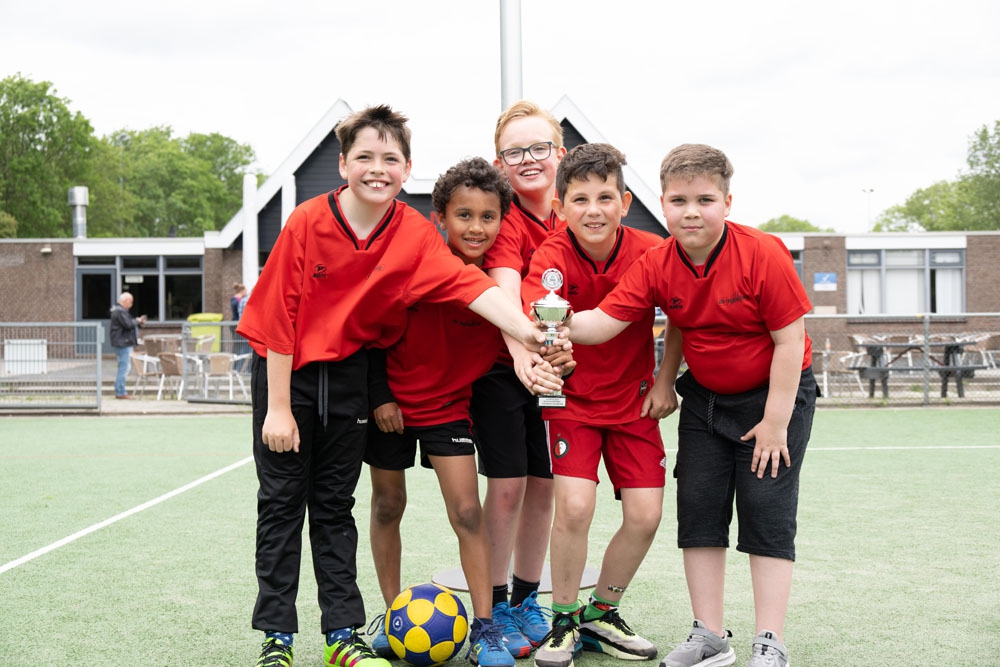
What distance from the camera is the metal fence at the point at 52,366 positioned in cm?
1460

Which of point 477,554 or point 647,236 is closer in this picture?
point 477,554

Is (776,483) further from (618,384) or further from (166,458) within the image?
(166,458)

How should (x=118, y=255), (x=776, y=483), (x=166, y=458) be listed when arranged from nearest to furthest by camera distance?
(x=776, y=483) → (x=166, y=458) → (x=118, y=255)

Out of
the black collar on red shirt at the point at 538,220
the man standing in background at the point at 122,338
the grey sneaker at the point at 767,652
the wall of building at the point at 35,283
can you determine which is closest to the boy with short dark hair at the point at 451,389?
the black collar on red shirt at the point at 538,220

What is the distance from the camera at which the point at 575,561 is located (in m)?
3.66

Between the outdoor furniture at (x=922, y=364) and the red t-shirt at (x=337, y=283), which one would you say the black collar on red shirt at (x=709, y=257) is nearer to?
the red t-shirt at (x=337, y=283)

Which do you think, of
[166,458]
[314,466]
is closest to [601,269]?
[314,466]

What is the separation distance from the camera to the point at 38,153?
173 ft

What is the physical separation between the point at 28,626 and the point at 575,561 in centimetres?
231

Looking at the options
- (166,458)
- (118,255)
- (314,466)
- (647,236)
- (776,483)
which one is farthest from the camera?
(118,255)

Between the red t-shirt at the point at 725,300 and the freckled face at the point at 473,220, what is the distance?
54 centimetres

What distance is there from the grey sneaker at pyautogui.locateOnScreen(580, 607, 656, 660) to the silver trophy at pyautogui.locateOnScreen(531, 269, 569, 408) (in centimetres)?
90

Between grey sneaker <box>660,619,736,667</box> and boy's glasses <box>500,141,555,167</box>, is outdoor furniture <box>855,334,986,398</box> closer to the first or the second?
boy's glasses <box>500,141,555,167</box>

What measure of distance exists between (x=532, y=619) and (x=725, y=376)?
1327mm
